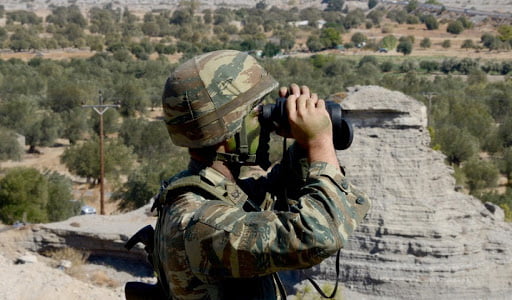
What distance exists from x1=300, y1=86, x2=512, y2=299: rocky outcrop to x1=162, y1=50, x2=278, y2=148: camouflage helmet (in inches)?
312

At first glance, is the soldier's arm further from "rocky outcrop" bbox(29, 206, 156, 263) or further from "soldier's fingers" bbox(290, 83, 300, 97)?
"rocky outcrop" bbox(29, 206, 156, 263)

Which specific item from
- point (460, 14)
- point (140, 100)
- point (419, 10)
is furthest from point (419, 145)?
point (419, 10)

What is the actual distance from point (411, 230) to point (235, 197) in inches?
311

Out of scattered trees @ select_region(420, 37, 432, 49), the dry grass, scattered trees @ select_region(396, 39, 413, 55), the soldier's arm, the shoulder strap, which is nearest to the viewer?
the soldier's arm

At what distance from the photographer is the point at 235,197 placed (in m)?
1.82

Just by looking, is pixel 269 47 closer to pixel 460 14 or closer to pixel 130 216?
pixel 460 14

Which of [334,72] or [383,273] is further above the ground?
[383,273]

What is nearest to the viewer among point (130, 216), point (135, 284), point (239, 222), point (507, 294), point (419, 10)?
point (239, 222)

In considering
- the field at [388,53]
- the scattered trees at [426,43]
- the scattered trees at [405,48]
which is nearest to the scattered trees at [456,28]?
the field at [388,53]

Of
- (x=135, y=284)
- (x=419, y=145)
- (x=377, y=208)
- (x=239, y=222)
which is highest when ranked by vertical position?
(x=239, y=222)

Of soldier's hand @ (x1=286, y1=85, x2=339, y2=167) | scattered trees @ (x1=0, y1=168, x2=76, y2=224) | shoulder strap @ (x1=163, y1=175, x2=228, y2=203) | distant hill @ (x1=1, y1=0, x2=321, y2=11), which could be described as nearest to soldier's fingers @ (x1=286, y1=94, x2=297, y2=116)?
soldier's hand @ (x1=286, y1=85, x2=339, y2=167)

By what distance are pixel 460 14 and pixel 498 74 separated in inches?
1451

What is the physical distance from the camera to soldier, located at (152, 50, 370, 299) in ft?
5.09

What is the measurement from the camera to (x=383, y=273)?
931 centimetres
